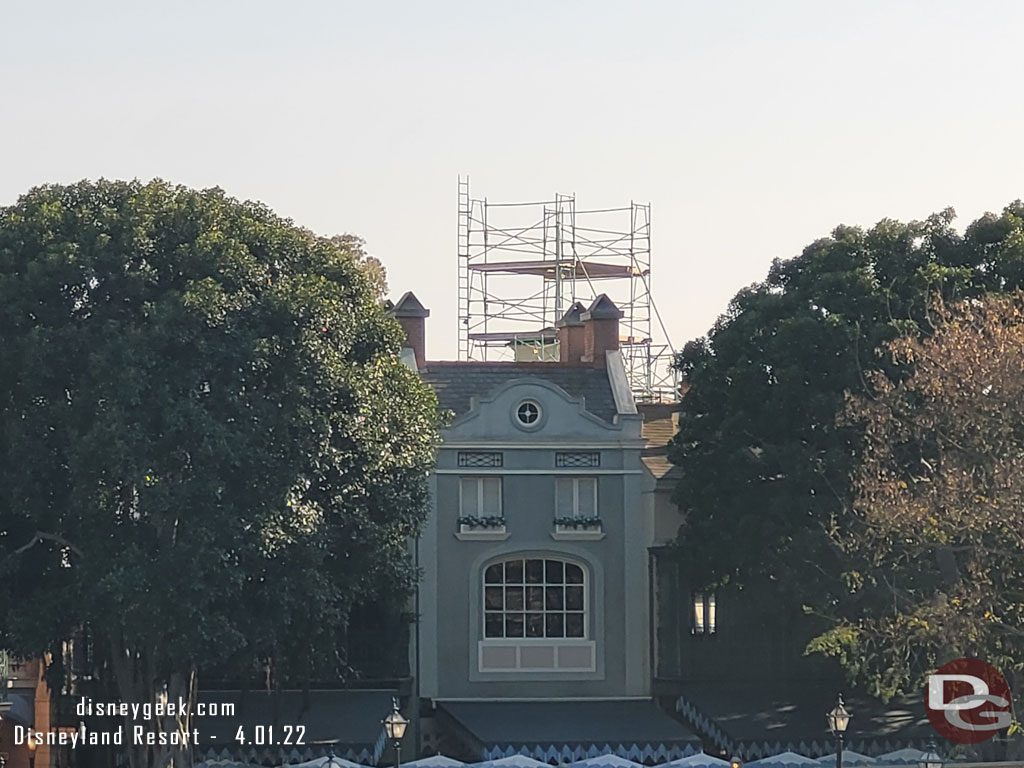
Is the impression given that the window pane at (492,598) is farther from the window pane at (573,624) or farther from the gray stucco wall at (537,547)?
the window pane at (573,624)

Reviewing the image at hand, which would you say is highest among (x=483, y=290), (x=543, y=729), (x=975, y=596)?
(x=483, y=290)

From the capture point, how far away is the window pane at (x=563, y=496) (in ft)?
127

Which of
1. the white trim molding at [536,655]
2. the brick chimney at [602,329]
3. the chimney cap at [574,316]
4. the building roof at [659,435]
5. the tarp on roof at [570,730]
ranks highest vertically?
the chimney cap at [574,316]

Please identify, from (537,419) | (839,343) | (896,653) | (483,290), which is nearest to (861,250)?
(839,343)

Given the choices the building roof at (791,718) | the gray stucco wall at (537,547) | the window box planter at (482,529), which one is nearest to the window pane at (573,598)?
the gray stucco wall at (537,547)

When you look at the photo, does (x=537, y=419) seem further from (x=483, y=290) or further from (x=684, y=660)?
(x=483, y=290)

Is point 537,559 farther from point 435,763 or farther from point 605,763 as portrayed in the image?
point 435,763

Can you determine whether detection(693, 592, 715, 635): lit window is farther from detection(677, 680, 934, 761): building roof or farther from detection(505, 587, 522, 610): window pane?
detection(505, 587, 522, 610): window pane

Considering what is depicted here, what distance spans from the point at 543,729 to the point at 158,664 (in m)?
8.84

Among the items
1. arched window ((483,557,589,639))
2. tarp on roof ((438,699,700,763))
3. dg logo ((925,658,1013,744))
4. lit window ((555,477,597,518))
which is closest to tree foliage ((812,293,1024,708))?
dg logo ((925,658,1013,744))

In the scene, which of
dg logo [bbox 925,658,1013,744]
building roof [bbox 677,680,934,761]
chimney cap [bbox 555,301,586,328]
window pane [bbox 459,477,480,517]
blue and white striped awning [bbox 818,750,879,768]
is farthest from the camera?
chimney cap [bbox 555,301,586,328]

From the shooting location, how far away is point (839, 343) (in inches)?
1378

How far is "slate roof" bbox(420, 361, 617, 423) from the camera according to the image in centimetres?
3981

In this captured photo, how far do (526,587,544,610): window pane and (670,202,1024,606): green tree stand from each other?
3.40 m
